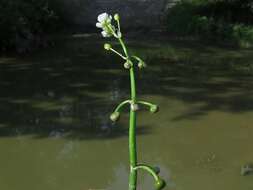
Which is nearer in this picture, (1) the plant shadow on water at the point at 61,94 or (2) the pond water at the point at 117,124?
(2) the pond water at the point at 117,124

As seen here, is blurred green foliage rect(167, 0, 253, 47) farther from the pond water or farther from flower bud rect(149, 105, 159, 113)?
flower bud rect(149, 105, 159, 113)

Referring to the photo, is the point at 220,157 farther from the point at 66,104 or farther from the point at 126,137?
the point at 66,104

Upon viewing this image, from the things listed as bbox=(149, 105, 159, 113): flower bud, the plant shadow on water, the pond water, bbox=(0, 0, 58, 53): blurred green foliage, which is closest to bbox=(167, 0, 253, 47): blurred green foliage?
the pond water

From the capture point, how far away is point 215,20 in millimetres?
13672

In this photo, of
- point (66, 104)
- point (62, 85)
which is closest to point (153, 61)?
point (62, 85)

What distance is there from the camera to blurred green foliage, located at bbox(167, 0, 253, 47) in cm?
1268

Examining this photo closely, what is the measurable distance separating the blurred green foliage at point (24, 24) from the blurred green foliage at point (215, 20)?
303 centimetres

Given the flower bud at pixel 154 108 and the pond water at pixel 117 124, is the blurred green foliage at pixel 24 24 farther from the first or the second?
the flower bud at pixel 154 108

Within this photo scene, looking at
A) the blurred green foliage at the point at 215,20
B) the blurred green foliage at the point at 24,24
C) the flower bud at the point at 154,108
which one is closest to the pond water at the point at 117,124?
the blurred green foliage at the point at 24,24

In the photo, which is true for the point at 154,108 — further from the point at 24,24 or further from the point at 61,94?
the point at 24,24

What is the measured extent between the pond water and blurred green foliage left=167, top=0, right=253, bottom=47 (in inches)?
56.4

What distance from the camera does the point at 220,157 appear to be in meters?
5.96

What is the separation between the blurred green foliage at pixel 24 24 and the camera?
11.6 metres

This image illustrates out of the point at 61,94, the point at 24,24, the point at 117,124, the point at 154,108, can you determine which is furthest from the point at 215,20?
the point at 154,108
